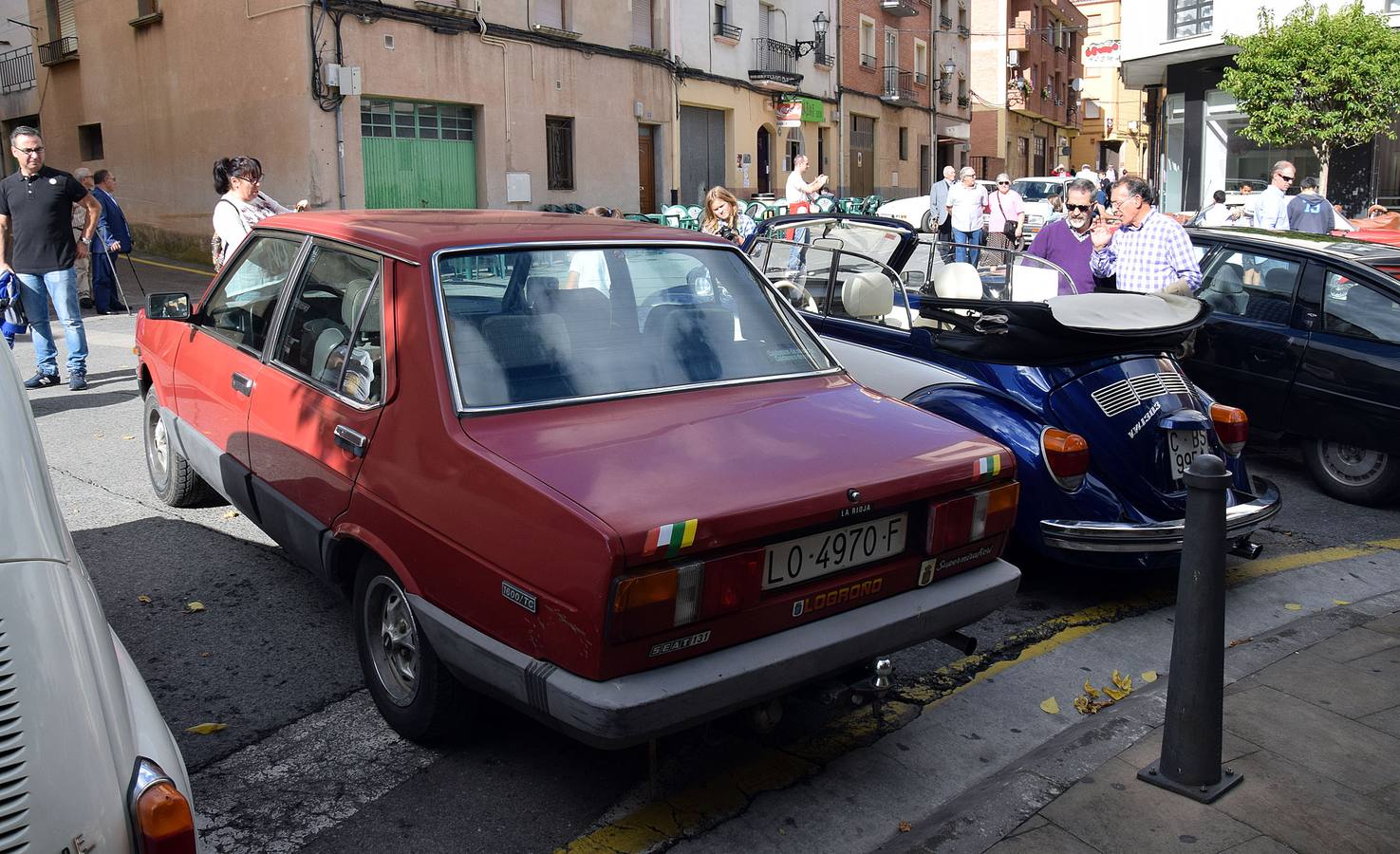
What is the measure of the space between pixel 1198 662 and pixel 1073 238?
17.1ft

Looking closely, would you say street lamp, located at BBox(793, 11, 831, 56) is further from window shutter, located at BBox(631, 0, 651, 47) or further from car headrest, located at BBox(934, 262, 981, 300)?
car headrest, located at BBox(934, 262, 981, 300)

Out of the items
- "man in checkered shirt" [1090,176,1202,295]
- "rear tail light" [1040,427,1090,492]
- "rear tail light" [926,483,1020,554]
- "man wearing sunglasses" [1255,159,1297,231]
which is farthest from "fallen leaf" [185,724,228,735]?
"man wearing sunglasses" [1255,159,1297,231]

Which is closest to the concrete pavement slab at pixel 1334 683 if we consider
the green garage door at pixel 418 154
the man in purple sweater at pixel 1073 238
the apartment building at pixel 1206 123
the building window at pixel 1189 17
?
the man in purple sweater at pixel 1073 238

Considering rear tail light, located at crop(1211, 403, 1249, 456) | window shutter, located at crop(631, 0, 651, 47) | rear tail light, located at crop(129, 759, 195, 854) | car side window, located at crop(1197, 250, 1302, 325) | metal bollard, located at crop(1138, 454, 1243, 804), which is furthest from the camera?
window shutter, located at crop(631, 0, 651, 47)

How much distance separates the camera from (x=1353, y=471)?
22.4ft

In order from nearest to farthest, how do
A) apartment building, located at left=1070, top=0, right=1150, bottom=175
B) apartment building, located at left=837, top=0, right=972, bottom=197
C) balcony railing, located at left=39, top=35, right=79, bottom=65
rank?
balcony railing, located at left=39, top=35, right=79, bottom=65 → apartment building, located at left=837, top=0, right=972, bottom=197 → apartment building, located at left=1070, top=0, right=1150, bottom=175

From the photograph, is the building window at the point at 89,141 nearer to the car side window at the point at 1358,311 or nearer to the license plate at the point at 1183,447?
the car side window at the point at 1358,311

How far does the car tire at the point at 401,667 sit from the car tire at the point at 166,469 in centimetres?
259

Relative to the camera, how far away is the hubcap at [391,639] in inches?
138

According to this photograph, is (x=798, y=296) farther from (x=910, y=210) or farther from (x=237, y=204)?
(x=910, y=210)

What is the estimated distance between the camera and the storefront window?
24.4 meters

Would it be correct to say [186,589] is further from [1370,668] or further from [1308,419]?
[1308,419]

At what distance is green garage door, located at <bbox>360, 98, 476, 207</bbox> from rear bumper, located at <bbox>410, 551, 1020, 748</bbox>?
56.8 feet

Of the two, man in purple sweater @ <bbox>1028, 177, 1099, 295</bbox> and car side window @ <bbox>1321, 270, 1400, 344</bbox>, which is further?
man in purple sweater @ <bbox>1028, 177, 1099, 295</bbox>
